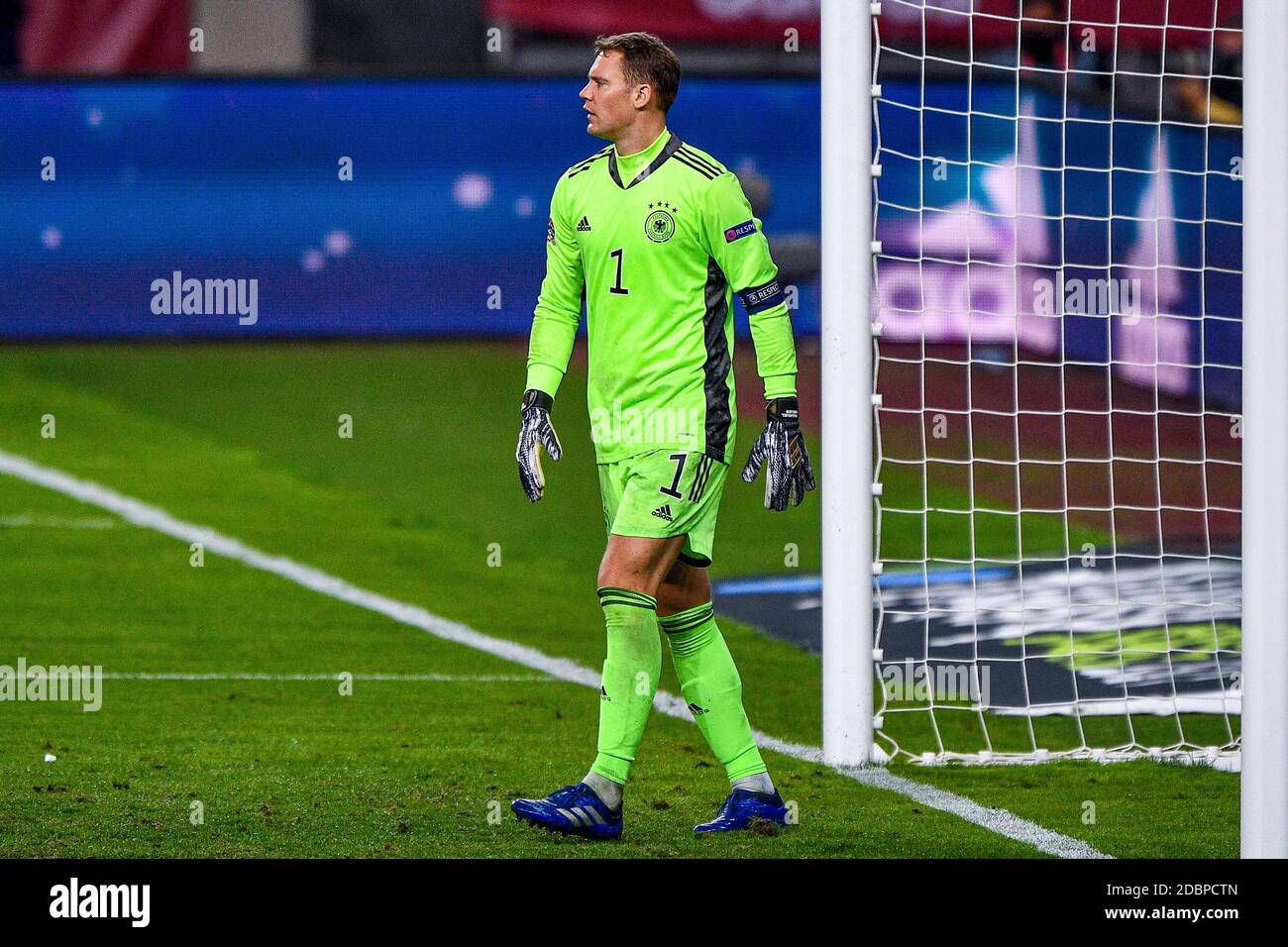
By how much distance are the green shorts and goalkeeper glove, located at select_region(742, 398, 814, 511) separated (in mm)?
124

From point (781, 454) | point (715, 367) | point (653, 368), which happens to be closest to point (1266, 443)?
point (781, 454)

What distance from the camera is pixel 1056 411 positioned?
419 inches

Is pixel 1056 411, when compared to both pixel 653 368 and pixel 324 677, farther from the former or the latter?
pixel 653 368

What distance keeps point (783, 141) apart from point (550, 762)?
1030cm

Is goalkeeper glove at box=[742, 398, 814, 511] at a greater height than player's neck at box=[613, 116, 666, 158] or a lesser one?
lesser

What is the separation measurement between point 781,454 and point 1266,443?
129 cm

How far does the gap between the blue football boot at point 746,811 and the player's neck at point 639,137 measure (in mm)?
1728

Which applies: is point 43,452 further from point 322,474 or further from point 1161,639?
point 1161,639

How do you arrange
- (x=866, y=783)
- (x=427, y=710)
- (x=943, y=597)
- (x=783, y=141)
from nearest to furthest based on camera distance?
(x=866, y=783)
(x=427, y=710)
(x=943, y=597)
(x=783, y=141)

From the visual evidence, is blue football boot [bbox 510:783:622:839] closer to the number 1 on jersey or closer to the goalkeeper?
the goalkeeper

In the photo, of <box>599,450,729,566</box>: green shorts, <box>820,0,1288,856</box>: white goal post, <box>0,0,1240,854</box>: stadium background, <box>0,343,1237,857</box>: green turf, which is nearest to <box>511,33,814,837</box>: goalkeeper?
<box>599,450,729,566</box>: green shorts

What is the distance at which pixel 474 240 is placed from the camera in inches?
611

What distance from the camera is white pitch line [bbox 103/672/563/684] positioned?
7.41 meters
